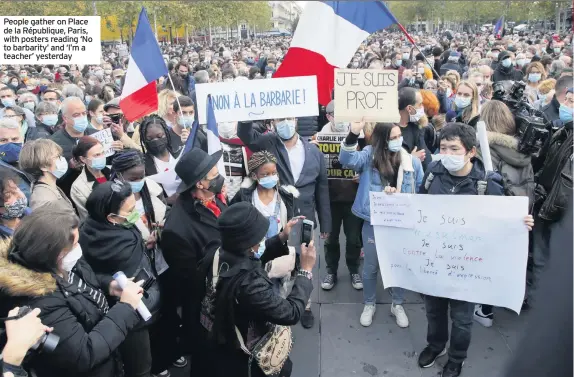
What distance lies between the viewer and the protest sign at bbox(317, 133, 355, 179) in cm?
464

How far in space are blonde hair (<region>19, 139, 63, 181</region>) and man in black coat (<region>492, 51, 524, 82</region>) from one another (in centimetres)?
959

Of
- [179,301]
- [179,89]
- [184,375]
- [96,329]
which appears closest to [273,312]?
[96,329]

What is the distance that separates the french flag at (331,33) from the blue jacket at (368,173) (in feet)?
3.88

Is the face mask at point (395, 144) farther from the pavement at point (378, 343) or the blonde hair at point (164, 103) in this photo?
the blonde hair at point (164, 103)

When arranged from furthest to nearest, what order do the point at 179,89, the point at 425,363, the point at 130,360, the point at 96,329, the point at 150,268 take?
1. the point at 179,89
2. the point at 425,363
3. the point at 150,268
4. the point at 130,360
5. the point at 96,329

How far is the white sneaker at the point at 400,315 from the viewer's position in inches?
167

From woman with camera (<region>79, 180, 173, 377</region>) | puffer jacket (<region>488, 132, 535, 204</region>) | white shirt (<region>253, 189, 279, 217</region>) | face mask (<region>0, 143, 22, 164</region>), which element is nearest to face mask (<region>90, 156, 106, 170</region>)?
face mask (<region>0, 143, 22, 164</region>)

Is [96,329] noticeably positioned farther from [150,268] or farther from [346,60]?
[346,60]

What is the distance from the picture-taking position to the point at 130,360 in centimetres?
287

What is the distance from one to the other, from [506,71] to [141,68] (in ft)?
28.1

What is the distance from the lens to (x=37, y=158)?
3.56 meters

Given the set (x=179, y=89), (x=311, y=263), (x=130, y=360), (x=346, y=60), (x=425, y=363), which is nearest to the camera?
(x=311, y=263)

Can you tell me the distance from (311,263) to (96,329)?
1118mm

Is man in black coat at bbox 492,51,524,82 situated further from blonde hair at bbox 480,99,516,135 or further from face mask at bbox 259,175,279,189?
face mask at bbox 259,175,279,189
